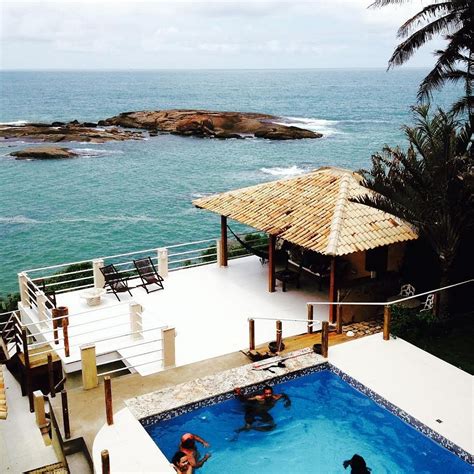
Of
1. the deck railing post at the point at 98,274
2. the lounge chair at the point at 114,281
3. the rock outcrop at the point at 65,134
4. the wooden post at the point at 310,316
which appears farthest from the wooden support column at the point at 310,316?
the rock outcrop at the point at 65,134

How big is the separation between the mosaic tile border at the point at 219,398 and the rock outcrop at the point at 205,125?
59545 mm

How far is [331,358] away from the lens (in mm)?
11070

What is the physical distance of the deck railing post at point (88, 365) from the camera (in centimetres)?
1005

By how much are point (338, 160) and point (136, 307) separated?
153 feet

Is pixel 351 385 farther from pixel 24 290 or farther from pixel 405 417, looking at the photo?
pixel 24 290

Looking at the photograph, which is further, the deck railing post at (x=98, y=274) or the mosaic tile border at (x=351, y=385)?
the deck railing post at (x=98, y=274)

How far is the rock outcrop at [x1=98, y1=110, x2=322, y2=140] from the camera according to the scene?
70188 millimetres

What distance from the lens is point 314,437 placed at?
987 cm

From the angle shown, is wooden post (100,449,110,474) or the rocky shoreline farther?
the rocky shoreline

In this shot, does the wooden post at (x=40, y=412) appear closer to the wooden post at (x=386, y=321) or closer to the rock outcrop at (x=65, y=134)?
the wooden post at (x=386, y=321)

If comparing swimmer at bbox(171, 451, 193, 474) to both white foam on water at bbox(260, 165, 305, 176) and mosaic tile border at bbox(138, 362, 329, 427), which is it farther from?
white foam on water at bbox(260, 165, 305, 176)

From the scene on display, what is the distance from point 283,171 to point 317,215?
1435 inches

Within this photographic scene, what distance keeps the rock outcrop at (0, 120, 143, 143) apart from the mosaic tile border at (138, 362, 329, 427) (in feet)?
187

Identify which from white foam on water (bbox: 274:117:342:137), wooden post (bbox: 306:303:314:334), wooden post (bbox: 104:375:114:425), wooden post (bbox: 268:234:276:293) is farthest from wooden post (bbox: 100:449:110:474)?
white foam on water (bbox: 274:117:342:137)
